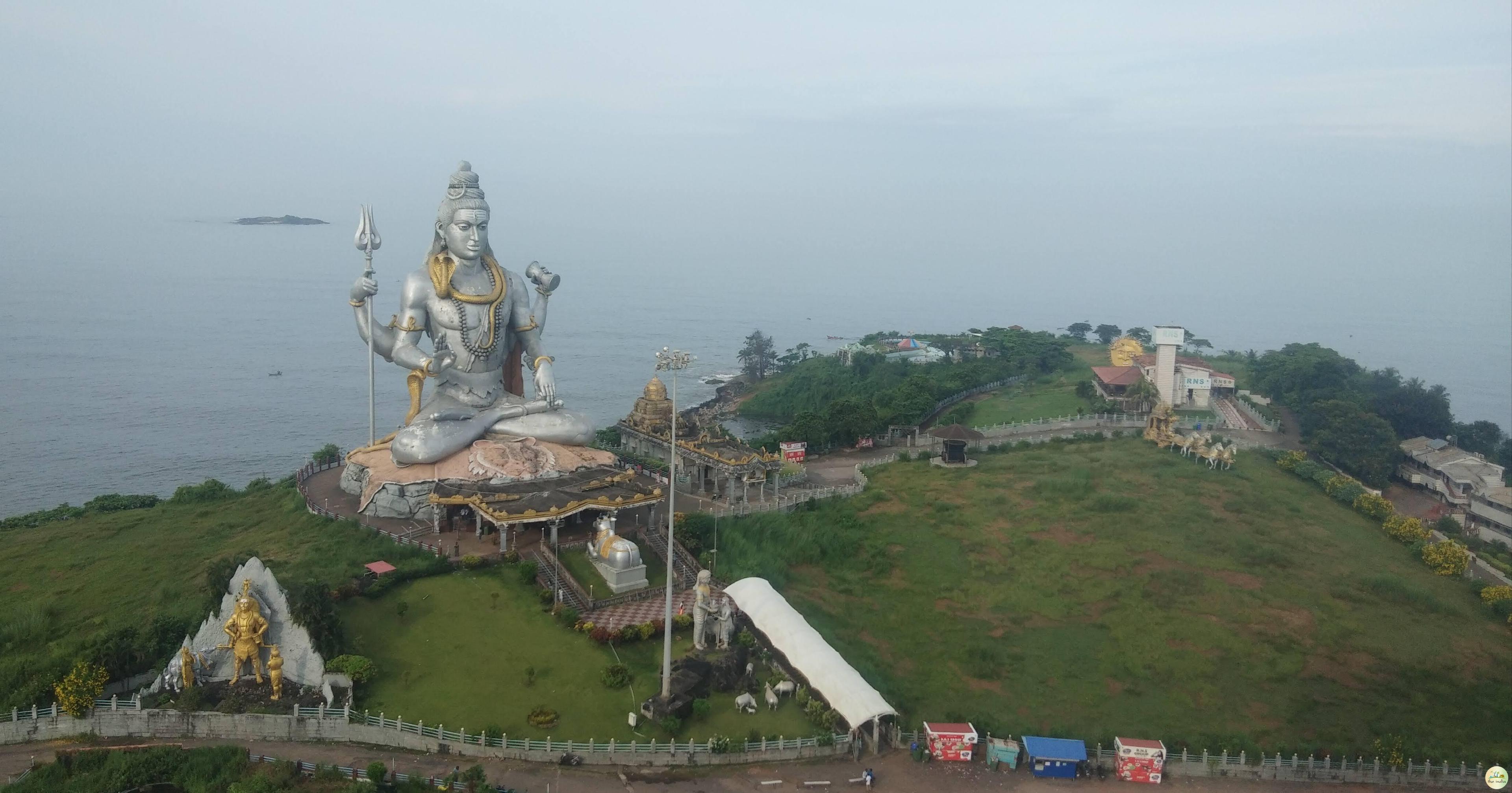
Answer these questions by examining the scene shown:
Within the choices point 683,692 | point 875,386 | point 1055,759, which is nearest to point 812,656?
point 683,692

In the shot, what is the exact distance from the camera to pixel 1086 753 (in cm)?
1722

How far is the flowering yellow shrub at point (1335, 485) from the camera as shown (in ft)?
105

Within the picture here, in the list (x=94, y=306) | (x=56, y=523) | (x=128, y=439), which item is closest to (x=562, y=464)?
(x=56, y=523)

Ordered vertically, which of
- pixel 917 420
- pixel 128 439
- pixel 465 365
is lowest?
pixel 128 439

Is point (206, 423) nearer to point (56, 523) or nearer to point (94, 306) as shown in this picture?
point (56, 523)

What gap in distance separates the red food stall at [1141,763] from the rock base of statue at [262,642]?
14.2 meters

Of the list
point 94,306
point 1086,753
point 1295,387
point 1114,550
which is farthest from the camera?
point 94,306

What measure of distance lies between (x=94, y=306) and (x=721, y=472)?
8977 centimetres

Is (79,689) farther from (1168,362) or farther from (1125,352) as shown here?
(1125,352)

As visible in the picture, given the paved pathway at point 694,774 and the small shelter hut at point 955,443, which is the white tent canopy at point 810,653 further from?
the small shelter hut at point 955,443

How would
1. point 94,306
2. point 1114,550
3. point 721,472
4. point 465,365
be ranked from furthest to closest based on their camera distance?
point 94,306, point 721,472, point 465,365, point 1114,550

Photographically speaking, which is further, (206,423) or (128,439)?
(206,423)

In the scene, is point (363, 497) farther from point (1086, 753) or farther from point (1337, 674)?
point (1337, 674)

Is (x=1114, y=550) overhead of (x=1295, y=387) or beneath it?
beneath
